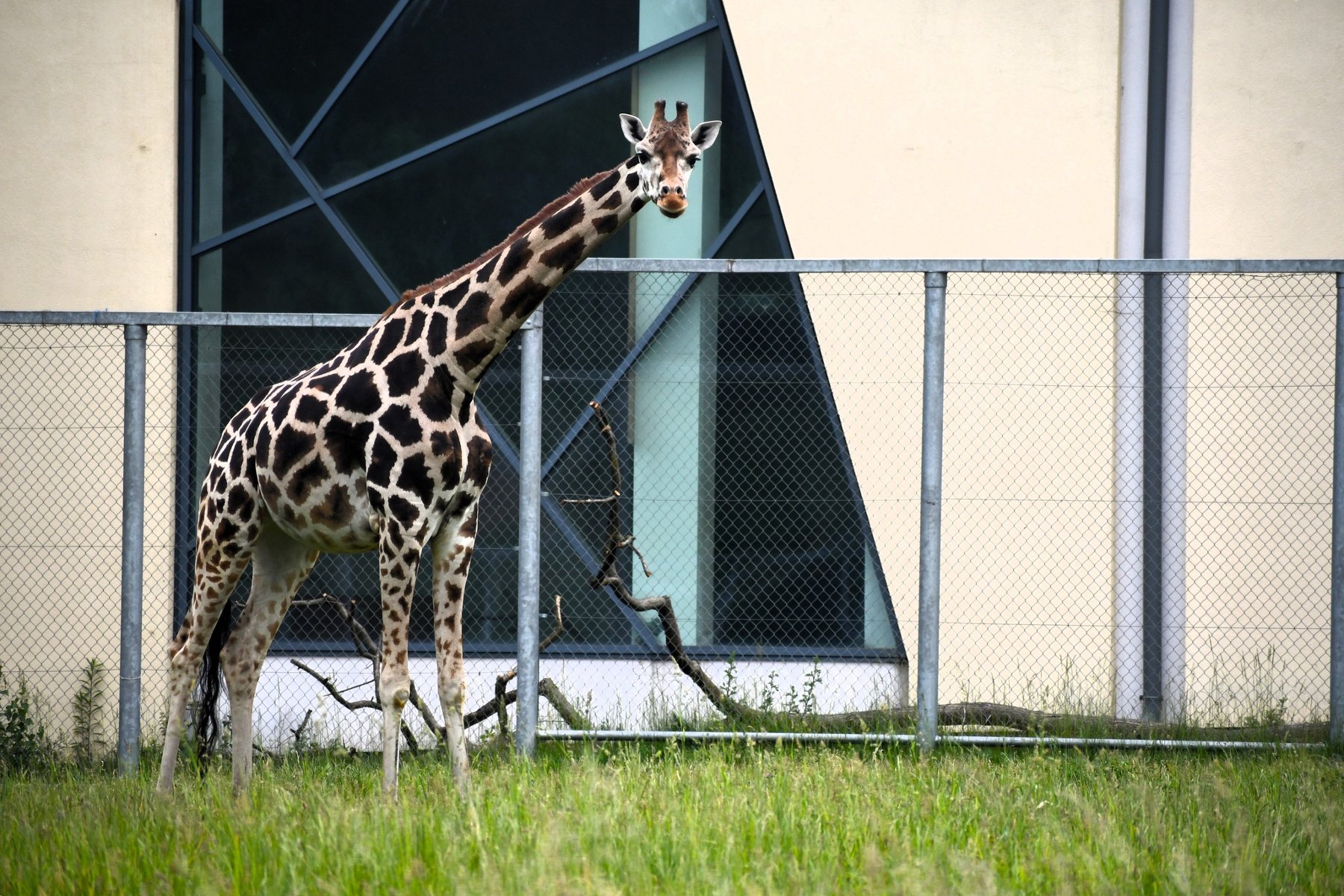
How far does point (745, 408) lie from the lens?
23.8 ft

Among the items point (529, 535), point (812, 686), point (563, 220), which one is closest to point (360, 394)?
point (563, 220)

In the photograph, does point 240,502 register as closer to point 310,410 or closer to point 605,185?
point 310,410

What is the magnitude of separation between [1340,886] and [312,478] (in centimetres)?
365

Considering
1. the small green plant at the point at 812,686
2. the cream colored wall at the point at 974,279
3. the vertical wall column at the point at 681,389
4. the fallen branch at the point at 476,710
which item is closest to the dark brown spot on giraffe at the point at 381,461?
the fallen branch at the point at 476,710

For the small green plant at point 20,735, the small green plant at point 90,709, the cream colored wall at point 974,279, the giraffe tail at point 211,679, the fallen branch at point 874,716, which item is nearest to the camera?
the giraffe tail at point 211,679

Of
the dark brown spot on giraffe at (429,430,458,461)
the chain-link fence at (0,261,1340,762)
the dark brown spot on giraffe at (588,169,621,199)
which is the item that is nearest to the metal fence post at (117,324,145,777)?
the chain-link fence at (0,261,1340,762)

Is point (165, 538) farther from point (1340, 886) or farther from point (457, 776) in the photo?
point (1340, 886)

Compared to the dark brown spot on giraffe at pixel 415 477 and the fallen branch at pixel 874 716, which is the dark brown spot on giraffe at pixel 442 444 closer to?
the dark brown spot on giraffe at pixel 415 477

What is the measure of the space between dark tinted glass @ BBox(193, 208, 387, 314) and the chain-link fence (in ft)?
1.41

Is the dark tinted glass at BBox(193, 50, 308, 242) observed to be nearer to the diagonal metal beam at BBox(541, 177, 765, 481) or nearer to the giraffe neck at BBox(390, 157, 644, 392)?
the diagonal metal beam at BBox(541, 177, 765, 481)

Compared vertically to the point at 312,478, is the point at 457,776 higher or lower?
lower

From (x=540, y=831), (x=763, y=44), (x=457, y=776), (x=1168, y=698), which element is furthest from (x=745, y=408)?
(x=540, y=831)

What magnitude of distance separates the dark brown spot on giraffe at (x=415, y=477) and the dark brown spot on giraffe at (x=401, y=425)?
0.07 m

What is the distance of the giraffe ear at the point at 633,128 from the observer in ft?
14.1
